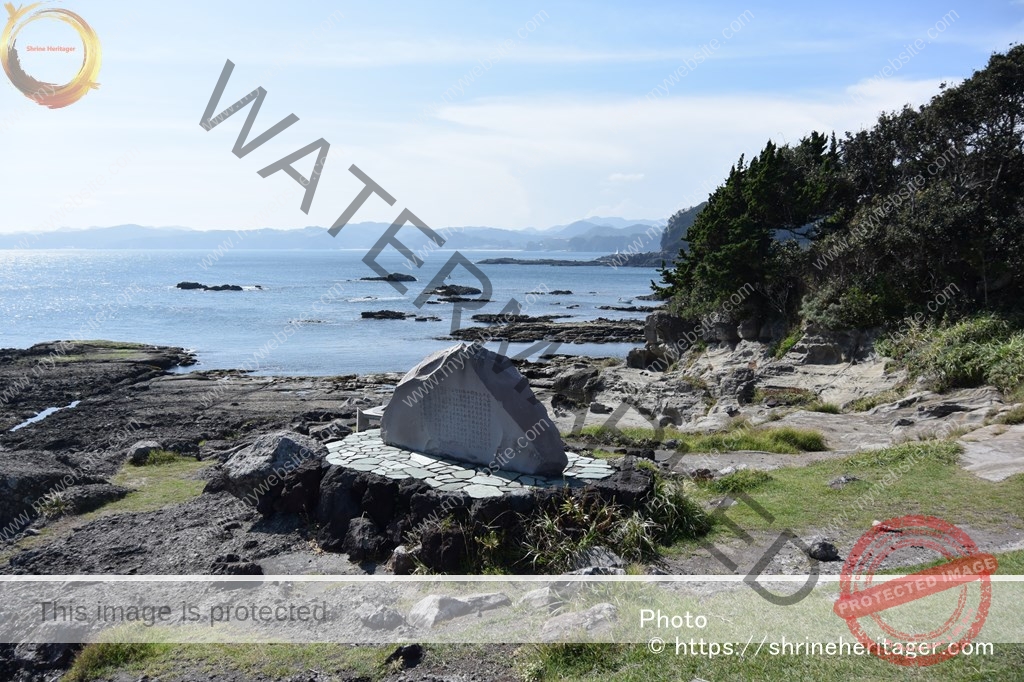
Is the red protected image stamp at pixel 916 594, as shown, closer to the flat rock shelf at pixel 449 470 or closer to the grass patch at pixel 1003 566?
the grass patch at pixel 1003 566

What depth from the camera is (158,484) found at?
14023 millimetres

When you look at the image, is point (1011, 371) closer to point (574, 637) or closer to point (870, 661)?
point (870, 661)

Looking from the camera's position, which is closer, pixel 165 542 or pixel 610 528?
pixel 610 528

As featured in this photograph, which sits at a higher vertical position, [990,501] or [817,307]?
[817,307]

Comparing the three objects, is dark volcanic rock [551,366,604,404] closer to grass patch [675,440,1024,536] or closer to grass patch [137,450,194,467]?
grass patch [675,440,1024,536]

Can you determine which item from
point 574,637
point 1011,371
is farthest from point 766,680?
point 1011,371

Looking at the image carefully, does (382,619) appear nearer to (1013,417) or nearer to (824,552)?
(824,552)

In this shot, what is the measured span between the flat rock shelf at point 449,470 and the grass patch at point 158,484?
10.1 ft

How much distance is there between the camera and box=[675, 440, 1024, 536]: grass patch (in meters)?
9.18

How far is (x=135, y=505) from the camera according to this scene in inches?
497

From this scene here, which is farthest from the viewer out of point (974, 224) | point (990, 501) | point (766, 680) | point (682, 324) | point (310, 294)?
point (310, 294)

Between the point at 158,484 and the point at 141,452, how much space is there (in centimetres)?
235

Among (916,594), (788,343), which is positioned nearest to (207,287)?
(788,343)

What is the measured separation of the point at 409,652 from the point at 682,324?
27.1 meters
